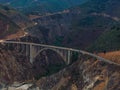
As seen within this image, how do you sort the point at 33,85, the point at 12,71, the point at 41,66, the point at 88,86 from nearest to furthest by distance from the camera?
the point at 88,86 → the point at 33,85 → the point at 12,71 → the point at 41,66

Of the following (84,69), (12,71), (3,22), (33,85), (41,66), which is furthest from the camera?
(3,22)

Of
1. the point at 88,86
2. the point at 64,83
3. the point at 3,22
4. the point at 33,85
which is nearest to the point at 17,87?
the point at 33,85

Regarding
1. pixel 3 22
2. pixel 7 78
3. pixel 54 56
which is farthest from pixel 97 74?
pixel 3 22

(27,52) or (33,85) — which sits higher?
(27,52)

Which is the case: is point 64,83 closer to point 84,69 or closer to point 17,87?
point 84,69

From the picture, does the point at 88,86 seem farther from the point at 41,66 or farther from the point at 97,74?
the point at 41,66

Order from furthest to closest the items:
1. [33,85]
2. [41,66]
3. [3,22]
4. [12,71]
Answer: [3,22]
[41,66]
[12,71]
[33,85]

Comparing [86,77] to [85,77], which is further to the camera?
[85,77]

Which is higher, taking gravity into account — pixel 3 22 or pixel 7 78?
pixel 3 22

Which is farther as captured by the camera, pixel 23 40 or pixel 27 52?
pixel 23 40
